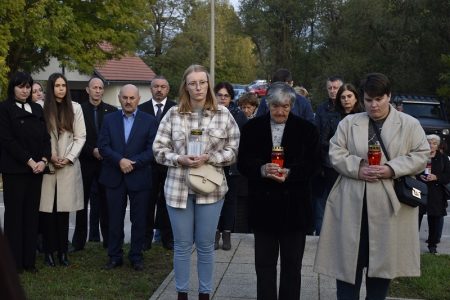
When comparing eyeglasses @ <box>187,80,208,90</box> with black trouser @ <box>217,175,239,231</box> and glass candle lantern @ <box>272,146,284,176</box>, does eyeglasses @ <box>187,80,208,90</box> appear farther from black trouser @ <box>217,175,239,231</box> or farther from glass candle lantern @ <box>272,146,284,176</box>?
black trouser @ <box>217,175,239,231</box>

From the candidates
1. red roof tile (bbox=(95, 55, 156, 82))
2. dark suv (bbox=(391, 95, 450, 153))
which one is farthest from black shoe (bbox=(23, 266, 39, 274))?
red roof tile (bbox=(95, 55, 156, 82))

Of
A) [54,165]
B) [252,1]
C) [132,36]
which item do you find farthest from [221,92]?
[252,1]

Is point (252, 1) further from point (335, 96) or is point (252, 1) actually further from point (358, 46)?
point (335, 96)

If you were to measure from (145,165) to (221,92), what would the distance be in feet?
5.84

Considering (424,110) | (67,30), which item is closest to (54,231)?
(424,110)

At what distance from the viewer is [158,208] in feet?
25.1

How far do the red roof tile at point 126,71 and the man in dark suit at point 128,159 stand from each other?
34.1 meters

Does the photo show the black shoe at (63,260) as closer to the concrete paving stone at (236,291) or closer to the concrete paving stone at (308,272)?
the concrete paving stone at (236,291)

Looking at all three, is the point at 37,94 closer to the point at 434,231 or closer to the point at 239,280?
the point at 239,280

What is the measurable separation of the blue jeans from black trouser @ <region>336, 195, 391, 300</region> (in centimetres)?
112

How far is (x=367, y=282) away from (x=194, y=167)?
1.60 metres

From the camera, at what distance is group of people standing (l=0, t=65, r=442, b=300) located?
4656mm

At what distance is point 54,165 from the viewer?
691 centimetres

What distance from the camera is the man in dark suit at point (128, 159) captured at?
6781 millimetres
